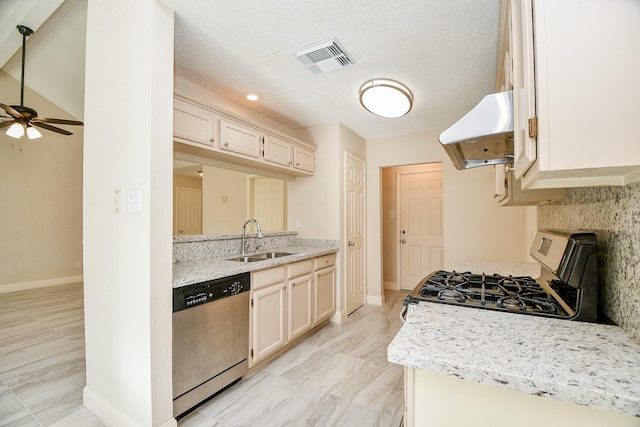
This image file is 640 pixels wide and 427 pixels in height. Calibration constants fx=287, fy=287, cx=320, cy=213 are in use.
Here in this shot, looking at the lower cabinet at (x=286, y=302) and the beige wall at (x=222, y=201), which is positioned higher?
the beige wall at (x=222, y=201)

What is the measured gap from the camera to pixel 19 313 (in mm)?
3533

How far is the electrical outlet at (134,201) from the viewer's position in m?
1.50

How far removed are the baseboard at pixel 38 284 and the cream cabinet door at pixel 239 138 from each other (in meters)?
Answer: 4.89

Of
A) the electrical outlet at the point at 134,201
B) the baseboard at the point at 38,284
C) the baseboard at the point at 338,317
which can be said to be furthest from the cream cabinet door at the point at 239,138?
the baseboard at the point at 38,284

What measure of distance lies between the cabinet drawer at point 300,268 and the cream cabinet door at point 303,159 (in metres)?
1.09

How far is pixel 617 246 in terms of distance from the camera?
3.18 ft

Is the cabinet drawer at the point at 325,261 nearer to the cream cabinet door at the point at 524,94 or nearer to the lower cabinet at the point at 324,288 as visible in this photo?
the lower cabinet at the point at 324,288

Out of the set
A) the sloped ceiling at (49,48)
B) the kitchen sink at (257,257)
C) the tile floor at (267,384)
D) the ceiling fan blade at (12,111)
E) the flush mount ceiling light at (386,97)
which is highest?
the sloped ceiling at (49,48)

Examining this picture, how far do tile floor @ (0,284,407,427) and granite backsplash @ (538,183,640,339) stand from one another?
1315 millimetres

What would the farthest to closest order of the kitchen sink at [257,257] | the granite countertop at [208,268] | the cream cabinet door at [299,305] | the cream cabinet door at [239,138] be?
the kitchen sink at [257,257]
the cream cabinet door at [299,305]
the cream cabinet door at [239,138]
the granite countertop at [208,268]

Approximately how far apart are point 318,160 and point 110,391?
2801mm

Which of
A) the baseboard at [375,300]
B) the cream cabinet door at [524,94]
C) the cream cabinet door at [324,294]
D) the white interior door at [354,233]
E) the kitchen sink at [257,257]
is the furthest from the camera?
the baseboard at [375,300]

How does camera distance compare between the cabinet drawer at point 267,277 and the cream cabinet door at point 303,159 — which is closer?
the cabinet drawer at point 267,277

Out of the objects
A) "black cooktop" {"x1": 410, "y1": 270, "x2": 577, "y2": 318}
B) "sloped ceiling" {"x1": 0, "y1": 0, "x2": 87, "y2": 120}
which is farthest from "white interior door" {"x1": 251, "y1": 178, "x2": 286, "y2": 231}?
"sloped ceiling" {"x1": 0, "y1": 0, "x2": 87, "y2": 120}
